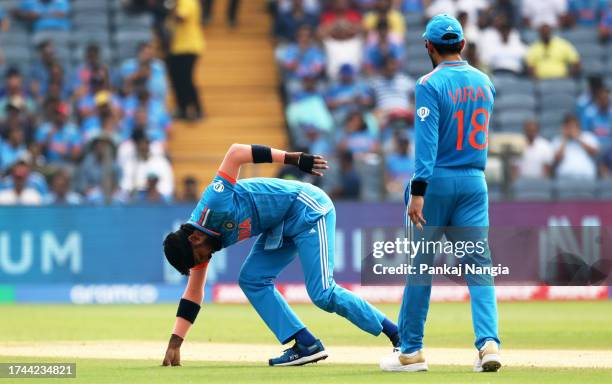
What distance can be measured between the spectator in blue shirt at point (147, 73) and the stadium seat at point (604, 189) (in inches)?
297

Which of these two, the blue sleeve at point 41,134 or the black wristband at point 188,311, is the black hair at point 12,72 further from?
the black wristband at point 188,311

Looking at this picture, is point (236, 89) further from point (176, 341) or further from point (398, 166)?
point (176, 341)

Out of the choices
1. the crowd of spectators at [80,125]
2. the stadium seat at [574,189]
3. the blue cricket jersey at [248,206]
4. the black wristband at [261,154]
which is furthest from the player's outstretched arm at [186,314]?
the stadium seat at [574,189]

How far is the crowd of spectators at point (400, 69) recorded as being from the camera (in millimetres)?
21812

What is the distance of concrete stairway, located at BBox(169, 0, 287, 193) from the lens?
80.6 feet

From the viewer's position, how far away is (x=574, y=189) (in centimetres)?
2155

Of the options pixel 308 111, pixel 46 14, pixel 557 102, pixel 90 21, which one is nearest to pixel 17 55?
pixel 46 14

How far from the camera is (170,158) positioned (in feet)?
70.2

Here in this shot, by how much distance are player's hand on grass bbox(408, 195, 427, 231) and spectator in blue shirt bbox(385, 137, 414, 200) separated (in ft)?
38.5

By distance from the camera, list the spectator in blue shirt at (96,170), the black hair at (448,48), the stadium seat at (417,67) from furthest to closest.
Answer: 1. the stadium seat at (417,67)
2. the spectator in blue shirt at (96,170)
3. the black hair at (448,48)

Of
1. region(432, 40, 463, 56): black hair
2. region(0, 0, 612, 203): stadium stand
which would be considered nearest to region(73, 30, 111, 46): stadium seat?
region(0, 0, 612, 203): stadium stand

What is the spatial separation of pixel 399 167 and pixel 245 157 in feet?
36.8

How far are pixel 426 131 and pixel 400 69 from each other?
589 inches

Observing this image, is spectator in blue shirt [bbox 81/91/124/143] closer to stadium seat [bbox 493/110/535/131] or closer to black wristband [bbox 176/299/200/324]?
stadium seat [bbox 493/110/535/131]
